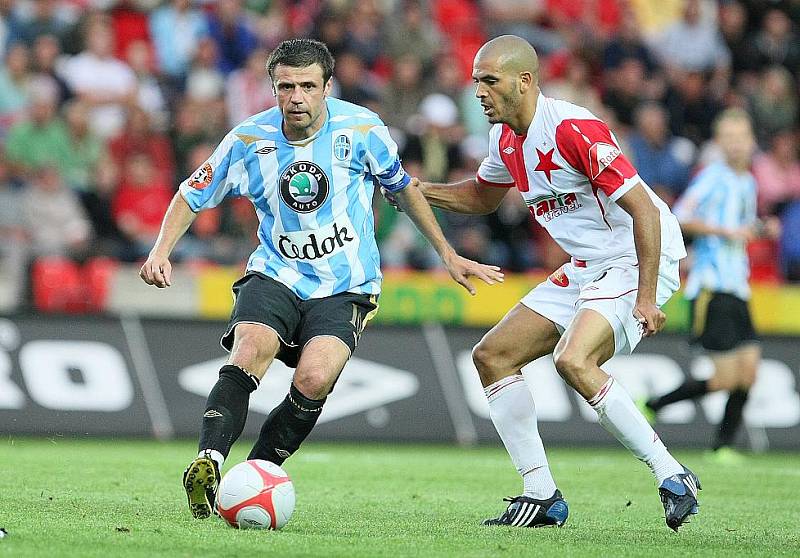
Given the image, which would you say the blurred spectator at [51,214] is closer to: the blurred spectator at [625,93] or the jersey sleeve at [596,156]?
the blurred spectator at [625,93]

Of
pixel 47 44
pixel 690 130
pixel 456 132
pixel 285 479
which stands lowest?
pixel 690 130

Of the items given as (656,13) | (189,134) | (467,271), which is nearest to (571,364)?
(467,271)

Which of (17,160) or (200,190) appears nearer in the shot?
(200,190)

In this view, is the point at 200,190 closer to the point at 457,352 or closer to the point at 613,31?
the point at 457,352

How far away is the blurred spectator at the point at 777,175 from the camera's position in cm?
1631

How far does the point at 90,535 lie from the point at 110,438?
6150 millimetres

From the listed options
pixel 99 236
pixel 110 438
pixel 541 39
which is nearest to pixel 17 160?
pixel 99 236

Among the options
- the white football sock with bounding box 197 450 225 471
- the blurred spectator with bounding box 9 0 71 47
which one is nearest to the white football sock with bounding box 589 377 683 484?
the white football sock with bounding box 197 450 225 471

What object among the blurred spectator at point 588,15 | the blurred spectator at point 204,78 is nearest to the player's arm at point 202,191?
the blurred spectator at point 204,78

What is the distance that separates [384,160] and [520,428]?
4.98 feet

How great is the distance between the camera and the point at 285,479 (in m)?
5.92

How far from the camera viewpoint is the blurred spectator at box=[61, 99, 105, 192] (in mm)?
14156

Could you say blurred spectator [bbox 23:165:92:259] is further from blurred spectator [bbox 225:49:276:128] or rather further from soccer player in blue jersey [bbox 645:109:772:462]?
soccer player in blue jersey [bbox 645:109:772:462]

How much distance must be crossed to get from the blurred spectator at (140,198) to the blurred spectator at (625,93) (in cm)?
600
